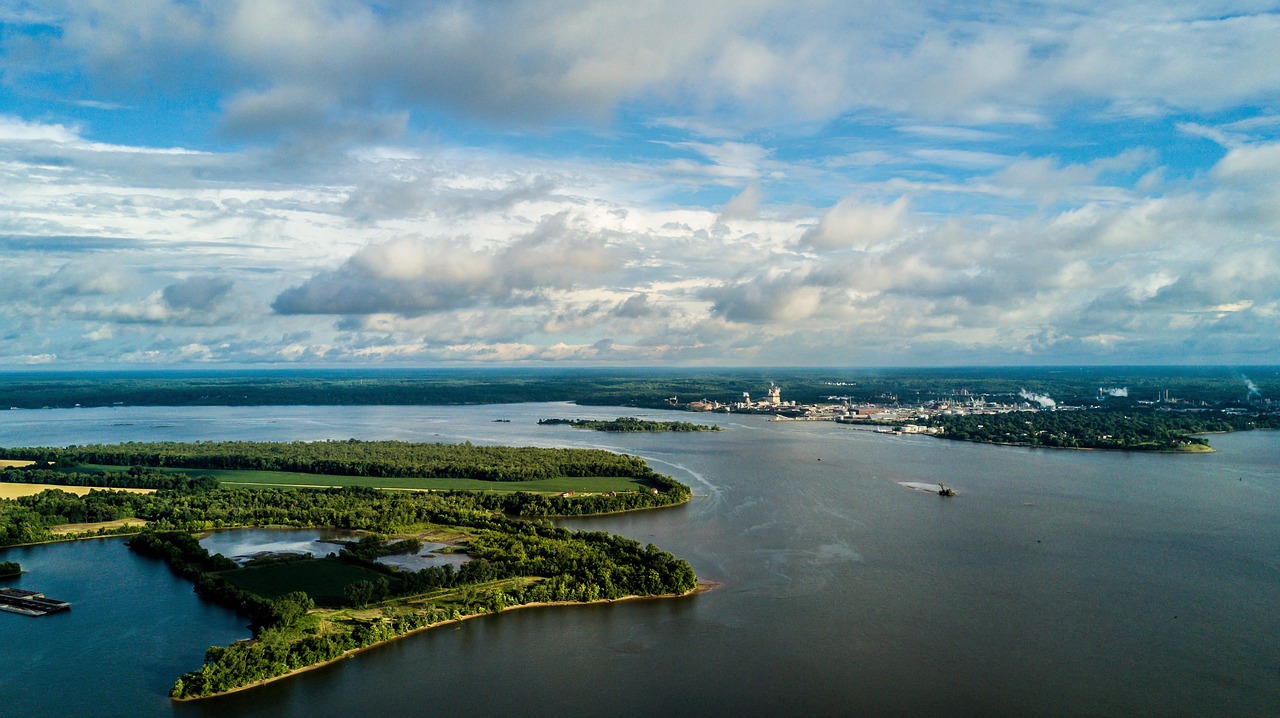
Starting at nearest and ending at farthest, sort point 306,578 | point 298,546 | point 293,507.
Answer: point 306,578 → point 298,546 → point 293,507

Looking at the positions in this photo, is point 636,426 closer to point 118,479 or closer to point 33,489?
point 118,479

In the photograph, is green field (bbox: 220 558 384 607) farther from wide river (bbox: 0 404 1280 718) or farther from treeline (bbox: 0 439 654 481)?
treeline (bbox: 0 439 654 481)

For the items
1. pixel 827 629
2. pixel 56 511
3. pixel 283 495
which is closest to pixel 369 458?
pixel 283 495

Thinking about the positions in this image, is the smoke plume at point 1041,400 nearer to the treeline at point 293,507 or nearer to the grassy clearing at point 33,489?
the treeline at point 293,507

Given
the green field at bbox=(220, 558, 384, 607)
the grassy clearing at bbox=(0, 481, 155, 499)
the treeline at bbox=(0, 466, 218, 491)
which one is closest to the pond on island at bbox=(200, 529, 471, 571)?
the green field at bbox=(220, 558, 384, 607)

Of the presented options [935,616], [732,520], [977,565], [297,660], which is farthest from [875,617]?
[297,660]

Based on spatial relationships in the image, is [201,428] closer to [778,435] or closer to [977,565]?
[778,435]

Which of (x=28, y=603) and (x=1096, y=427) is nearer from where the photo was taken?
(x=28, y=603)

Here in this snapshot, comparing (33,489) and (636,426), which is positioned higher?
(636,426)
